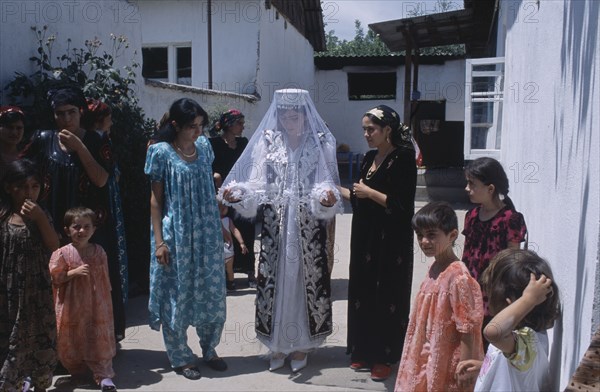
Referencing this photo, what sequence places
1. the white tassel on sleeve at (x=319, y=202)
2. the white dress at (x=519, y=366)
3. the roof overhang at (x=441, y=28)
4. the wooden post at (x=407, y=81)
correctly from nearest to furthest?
1. the white dress at (x=519, y=366)
2. the white tassel on sleeve at (x=319, y=202)
3. the roof overhang at (x=441, y=28)
4. the wooden post at (x=407, y=81)

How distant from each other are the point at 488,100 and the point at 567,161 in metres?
5.56

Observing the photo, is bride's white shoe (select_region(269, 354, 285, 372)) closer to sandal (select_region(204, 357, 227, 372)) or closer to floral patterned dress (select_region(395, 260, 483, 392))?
sandal (select_region(204, 357, 227, 372))

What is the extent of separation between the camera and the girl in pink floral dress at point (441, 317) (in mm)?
2967

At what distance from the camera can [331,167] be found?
15.2ft

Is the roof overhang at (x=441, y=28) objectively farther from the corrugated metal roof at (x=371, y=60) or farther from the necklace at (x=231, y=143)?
the necklace at (x=231, y=143)

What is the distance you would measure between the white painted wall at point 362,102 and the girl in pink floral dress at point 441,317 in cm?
1516

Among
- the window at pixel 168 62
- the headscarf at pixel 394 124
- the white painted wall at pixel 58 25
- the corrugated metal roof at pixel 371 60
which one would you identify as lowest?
the headscarf at pixel 394 124

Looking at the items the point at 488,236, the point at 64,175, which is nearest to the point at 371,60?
the point at 64,175

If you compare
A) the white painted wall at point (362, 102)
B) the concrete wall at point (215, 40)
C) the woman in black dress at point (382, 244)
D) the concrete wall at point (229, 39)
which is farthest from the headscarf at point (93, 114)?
the white painted wall at point (362, 102)

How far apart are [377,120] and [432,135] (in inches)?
479

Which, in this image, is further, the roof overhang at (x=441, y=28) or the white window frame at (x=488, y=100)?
the roof overhang at (x=441, y=28)

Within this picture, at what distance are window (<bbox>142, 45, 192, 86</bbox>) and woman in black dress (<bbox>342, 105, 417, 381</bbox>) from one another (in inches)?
397

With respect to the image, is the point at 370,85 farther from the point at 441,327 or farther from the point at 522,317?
the point at 522,317

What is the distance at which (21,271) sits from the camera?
144 inches
